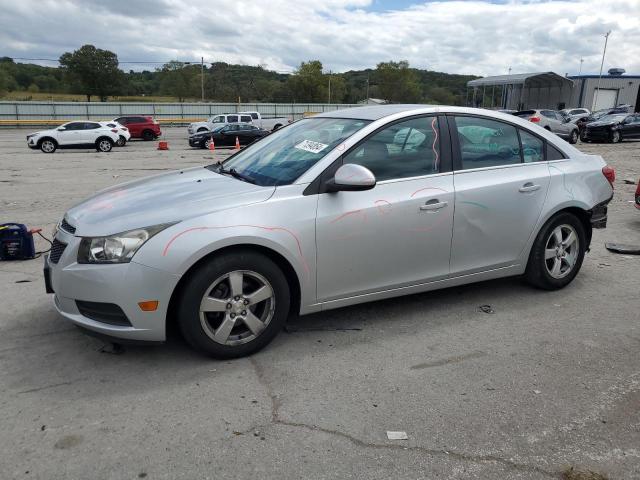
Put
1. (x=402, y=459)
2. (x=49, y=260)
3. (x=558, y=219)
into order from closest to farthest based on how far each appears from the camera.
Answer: (x=402, y=459) → (x=49, y=260) → (x=558, y=219)

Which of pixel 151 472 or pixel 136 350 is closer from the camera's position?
pixel 151 472

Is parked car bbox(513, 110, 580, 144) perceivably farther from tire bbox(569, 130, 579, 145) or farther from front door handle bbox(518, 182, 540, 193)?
front door handle bbox(518, 182, 540, 193)

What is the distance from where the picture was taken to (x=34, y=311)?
4.34 meters

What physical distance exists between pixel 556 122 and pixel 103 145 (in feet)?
68.7

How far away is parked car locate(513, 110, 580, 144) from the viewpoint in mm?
25094

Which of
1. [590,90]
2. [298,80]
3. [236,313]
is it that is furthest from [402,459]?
[298,80]

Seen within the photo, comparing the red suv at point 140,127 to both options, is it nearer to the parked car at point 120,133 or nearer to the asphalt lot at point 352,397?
the parked car at point 120,133

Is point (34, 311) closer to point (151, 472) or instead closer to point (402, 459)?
point (151, 472)

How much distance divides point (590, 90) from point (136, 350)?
56.1 meters

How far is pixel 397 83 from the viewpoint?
90250 mm

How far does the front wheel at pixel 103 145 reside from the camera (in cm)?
2372

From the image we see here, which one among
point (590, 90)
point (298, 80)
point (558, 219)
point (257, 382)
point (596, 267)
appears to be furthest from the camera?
point (298, 80)

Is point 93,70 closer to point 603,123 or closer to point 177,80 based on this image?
point 177,80

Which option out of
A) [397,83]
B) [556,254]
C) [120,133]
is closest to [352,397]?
[556,254]
